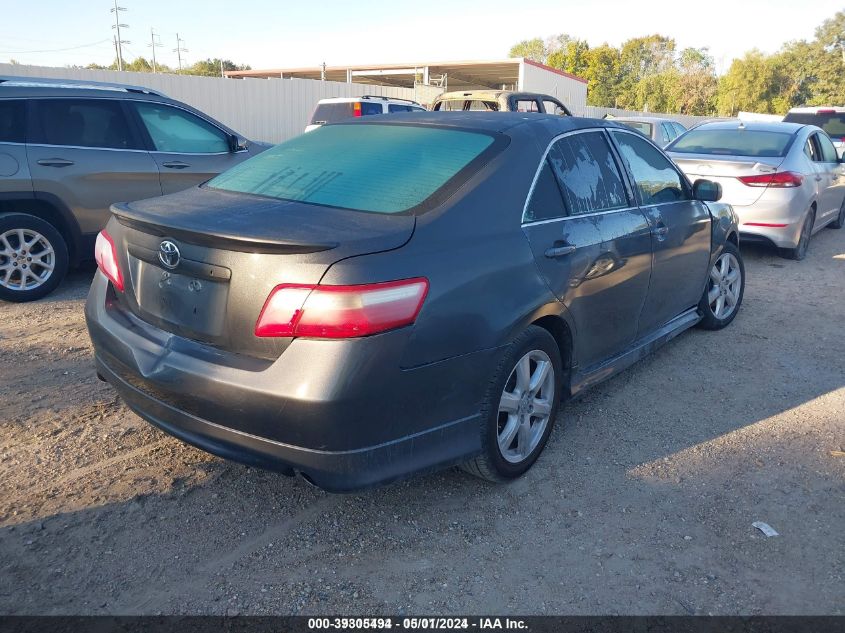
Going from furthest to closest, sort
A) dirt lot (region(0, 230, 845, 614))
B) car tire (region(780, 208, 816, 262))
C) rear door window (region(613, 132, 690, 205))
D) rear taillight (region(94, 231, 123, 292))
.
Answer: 1. car tire (region(780, 208, 816, 262))
2. rear door window (region(613, 132, 690, 205))
3. rear taillight (region(94, 231, 123, 292))
4. dirt lot (region(0, 230, 845, 614))

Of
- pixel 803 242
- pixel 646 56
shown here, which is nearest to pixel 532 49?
pixel 646 56

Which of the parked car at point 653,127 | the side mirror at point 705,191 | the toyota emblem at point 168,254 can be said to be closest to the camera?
the toyota emblem at point 168,254

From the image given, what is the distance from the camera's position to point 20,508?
3.00m

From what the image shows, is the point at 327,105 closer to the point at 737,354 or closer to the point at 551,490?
the point at 737,354

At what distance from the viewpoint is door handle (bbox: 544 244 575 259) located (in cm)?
332

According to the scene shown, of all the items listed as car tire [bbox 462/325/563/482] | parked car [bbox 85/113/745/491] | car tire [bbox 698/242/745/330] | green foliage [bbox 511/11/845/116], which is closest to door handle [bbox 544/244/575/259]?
parked car [bbox 85/113/745/491]

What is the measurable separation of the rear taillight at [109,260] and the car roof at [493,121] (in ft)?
4.73

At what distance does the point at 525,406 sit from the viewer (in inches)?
131

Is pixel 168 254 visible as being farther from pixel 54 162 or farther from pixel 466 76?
pixel 466 76

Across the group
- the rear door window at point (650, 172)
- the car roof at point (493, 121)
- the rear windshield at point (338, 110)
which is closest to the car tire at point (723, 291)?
the rear door window at point (650, 172)

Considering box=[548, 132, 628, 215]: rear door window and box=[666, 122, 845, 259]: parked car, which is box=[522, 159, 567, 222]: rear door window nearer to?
box=[548, 132, 628, 215]: rear door window

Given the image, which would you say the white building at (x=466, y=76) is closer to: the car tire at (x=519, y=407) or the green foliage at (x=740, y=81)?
the green foliage at (x=740, y=81)

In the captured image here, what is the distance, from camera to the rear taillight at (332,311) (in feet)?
8.13

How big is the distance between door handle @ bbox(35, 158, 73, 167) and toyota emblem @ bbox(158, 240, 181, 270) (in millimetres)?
3771
